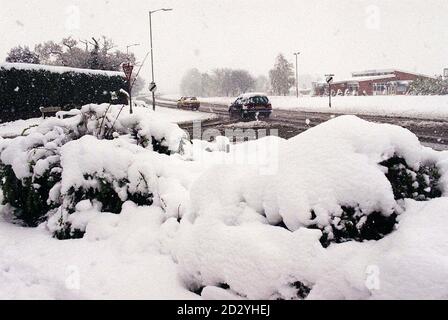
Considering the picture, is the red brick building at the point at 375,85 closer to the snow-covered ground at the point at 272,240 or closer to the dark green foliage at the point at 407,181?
the dark green foliage at the point at 407,181

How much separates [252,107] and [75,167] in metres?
16.8

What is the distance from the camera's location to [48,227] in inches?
205

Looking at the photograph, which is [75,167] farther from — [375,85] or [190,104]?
[375,85]

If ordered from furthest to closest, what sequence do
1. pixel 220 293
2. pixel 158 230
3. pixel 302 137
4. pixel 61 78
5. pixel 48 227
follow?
pixel 61 78 < pixel 48 227 < pixel 158 230 < pixel 302 137 < pixel 220 293

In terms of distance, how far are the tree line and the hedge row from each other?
58.0m

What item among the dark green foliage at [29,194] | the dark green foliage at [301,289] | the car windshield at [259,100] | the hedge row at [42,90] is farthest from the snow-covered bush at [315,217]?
the car windshield at [259,100]

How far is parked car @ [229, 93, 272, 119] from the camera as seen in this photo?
842 inches

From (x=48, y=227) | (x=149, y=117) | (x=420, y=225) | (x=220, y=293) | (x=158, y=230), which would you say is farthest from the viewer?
(x=149, y=117)

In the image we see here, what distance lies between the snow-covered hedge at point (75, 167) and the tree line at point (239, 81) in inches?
3074

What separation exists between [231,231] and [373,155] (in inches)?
60.0

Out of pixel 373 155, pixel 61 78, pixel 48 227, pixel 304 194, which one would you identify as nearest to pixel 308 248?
pixel 304 194

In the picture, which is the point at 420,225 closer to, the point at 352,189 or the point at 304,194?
the point at 352,189

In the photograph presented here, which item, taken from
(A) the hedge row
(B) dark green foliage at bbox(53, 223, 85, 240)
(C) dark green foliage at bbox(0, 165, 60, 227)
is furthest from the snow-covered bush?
(A) the hedge row

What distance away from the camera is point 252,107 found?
840 inches
